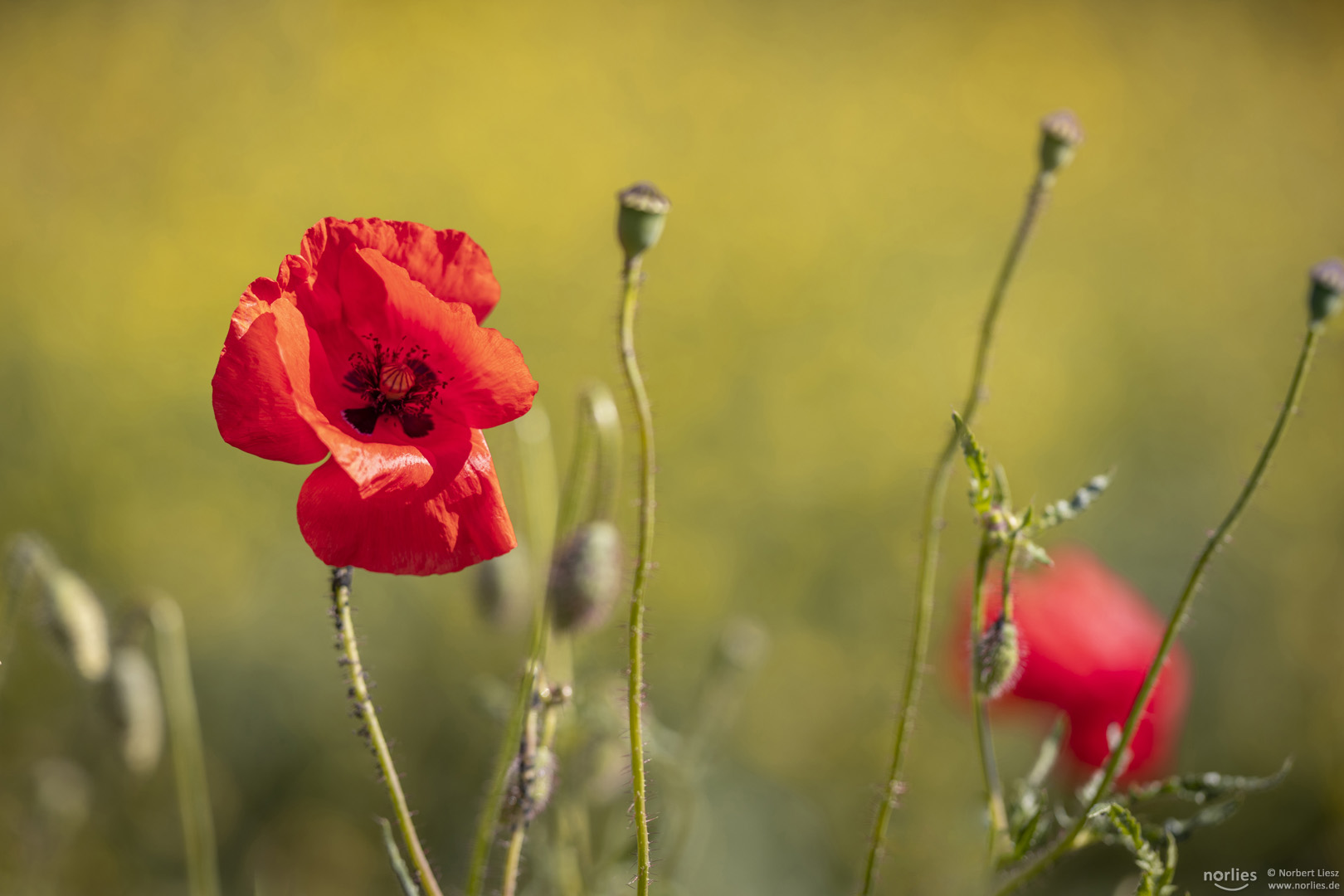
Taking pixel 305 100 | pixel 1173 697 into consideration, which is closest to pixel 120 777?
pixel 1173 697

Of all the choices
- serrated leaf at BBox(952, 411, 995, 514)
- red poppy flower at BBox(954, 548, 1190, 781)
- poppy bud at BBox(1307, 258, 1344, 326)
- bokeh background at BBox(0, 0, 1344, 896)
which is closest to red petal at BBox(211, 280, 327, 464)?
serrated leaf at BBox(952, 411, 995, 514)

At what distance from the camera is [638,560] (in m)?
0.63

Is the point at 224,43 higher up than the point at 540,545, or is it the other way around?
the point at 224,43

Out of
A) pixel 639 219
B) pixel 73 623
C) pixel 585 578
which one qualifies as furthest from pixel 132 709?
pixel 639 219

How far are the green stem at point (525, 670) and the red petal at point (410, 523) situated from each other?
8 cm

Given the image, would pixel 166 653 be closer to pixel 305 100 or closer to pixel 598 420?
pixel 598 420

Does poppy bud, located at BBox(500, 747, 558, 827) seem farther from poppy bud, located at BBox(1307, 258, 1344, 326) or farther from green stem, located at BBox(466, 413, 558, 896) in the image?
poppy bud, located at BBox(1307, 258, 1344, 326)

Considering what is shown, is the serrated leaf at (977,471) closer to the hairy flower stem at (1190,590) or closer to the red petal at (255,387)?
the hairy flower stem at (1190,590)

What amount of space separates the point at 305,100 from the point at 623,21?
3.55 ft

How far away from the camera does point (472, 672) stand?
2.39m

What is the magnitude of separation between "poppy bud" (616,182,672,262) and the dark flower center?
17 cm

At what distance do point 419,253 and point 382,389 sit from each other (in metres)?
0.10

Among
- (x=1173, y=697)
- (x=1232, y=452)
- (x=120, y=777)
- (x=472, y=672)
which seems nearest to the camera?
(x=1173, y=697)

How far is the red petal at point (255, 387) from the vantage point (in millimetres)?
603
